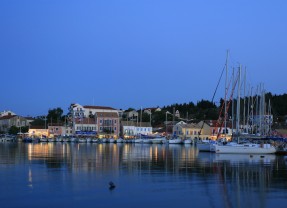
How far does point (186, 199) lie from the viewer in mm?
22969

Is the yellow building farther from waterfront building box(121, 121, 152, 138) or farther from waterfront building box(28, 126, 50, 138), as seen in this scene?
waterfront building box(121, 121, 152, 138)

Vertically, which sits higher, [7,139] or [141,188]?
[141,188]

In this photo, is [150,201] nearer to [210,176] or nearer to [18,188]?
[18,188]

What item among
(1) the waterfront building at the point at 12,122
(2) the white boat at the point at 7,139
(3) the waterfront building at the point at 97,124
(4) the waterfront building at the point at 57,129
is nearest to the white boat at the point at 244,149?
(3) the waterfront building at the point at 97,124

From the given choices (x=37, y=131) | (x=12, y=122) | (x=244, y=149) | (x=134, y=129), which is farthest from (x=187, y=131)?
(x=244, y=149)

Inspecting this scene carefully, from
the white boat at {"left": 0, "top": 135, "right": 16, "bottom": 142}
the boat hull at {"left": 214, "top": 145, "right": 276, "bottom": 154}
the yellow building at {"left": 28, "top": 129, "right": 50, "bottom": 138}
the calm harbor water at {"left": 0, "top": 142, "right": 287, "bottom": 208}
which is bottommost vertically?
the white boat at {"left": 0, "top": 135, "right": 16, "bottom": 142}

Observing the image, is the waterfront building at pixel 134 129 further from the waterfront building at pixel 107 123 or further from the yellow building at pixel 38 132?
the yellow building at pixel 38 132

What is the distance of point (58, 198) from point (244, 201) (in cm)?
849

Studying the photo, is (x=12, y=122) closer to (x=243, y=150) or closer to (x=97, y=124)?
(x=97, y=124)

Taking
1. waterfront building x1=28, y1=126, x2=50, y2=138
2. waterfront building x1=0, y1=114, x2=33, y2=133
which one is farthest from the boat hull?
waterfront building x1=0, y1=114, x2=33, y2=133

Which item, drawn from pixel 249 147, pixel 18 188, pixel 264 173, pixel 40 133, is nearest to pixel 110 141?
pixel 40 133

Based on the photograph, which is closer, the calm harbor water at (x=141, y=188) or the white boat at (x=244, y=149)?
the calm harbor water at (x=141, y=188)

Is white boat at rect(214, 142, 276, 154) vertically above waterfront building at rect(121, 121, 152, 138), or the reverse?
waterfront building at rect(121, 121, 152, 138)

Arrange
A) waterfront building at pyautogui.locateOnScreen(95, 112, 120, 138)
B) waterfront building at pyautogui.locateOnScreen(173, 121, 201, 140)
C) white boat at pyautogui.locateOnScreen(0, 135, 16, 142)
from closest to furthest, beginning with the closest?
waterfront building at pyautogui.locateOnScreen(173, 121, 201, 140)
white boat at pyautogui.locateOnScreen(0, 135, 16, 142)
waterfront building at pyautogui.locateOnScreen(95, 112, 120, 138)
